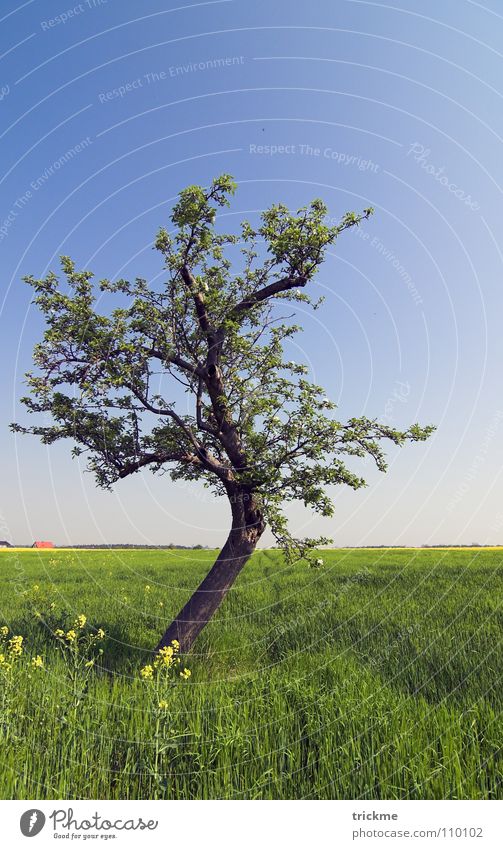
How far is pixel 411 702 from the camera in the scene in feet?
27.0

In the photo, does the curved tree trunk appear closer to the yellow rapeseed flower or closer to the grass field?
the grass field

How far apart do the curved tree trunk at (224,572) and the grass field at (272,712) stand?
74 centimetres

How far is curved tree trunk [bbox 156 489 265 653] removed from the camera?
35.3ft

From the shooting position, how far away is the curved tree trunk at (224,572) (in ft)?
35.3

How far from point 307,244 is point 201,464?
17.3ft
